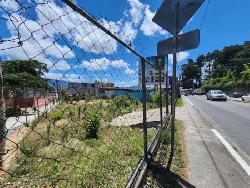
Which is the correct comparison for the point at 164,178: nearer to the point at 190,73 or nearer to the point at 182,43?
the point at 182,43

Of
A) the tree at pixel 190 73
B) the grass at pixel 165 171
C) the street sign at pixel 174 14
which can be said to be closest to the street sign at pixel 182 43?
the street sign at pixel 174 14

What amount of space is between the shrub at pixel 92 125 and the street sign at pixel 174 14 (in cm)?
420

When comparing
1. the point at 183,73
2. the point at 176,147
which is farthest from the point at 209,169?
the point at 183,73

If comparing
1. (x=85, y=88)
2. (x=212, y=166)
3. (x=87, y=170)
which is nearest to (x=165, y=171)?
(x=212, y=166)

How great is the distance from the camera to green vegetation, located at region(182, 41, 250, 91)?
62.3m

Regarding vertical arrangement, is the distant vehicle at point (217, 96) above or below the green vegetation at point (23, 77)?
below

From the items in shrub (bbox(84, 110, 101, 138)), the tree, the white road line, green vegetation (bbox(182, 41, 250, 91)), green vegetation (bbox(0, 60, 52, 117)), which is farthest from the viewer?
the tree

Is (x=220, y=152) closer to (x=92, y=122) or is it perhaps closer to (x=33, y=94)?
(x=92, y=122)

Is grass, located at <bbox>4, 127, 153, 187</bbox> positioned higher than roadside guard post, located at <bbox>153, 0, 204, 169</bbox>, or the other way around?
roadside guard post, located at <bbox>153, 0, 204, 169</bbox>

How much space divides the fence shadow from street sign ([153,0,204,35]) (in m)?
2.47

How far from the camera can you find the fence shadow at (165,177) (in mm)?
4922

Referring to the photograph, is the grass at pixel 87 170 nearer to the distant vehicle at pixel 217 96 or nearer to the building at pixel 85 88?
the building at pixel 85 88

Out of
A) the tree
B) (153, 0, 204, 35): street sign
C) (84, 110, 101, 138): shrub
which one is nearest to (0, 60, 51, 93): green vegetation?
(153, 0, 204, 35): street sign

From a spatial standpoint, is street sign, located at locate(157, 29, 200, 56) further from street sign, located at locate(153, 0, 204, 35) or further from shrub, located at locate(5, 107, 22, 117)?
shrub, located at locate(5, 107, 22, 117)
